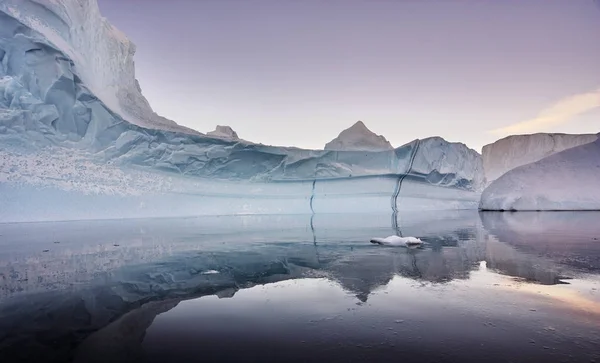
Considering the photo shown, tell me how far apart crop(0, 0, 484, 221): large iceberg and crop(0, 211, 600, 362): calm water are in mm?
9237

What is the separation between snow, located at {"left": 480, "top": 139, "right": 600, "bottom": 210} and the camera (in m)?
17.6

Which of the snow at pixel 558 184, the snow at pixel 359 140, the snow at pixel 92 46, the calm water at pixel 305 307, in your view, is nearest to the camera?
the calm water at pixel 305 307

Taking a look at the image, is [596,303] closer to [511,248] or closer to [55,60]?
[511,248]

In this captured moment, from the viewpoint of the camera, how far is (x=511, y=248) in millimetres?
5742

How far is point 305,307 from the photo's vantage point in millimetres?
2814

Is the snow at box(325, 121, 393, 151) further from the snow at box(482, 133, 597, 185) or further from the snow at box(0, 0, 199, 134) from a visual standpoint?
the snow at box(482, 133, 597, 185)

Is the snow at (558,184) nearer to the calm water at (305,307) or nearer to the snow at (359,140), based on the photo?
the snow at (359,140)

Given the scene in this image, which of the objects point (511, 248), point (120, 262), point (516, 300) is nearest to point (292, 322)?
point (516, 300)

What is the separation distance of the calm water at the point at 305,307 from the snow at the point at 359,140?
17738mm

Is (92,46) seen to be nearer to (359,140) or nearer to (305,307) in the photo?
(359,140)

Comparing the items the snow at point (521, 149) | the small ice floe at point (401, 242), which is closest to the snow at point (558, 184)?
the small ice floe at point (401, 242)

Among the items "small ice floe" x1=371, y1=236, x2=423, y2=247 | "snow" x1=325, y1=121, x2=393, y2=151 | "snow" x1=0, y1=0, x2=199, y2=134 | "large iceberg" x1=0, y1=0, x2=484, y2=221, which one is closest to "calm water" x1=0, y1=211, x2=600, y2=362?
"small ice floe" x1=371, y1=236, x2=423, y2=247

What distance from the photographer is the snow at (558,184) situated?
17594mm

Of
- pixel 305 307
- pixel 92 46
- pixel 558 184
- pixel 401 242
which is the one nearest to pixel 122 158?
pixel 92 46
